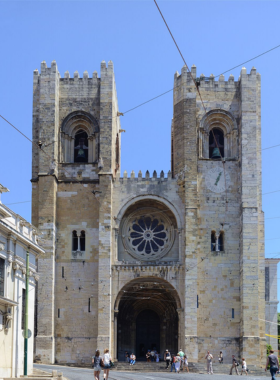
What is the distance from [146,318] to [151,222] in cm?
720

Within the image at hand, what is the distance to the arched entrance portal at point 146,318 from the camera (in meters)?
43.7

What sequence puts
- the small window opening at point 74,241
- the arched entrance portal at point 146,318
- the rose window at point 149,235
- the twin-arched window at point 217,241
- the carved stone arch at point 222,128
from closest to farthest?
the twin-arched window at point 217,241 < the small window opening at point 74,241 < the arched entrance portal at point 146,318 < the rose window at point 149,235 < the carved stone arch at point 222,128

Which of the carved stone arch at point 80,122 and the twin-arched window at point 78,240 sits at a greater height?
the carved stone arch at point 80,122

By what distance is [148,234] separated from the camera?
4434 centimetres

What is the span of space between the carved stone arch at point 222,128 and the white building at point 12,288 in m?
16.7

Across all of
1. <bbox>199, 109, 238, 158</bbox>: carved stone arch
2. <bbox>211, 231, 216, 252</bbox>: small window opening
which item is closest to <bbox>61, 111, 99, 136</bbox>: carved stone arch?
<bbox>199, 109, 238, 158</bbox>: carved stone arch

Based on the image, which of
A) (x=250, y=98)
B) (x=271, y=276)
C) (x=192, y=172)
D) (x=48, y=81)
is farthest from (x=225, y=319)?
(x=271, y=276)

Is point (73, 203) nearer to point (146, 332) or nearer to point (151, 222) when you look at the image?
point (151, 222)

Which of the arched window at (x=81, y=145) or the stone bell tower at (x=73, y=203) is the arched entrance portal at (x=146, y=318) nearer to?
the stone bell tower at (x=73, y=203)

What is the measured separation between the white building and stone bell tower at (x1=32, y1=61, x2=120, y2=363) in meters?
11.1

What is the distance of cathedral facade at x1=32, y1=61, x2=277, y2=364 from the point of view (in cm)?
4141

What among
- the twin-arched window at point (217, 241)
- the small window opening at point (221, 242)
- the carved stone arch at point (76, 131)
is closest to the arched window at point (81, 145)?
the carved stone arch at point (76, 131)

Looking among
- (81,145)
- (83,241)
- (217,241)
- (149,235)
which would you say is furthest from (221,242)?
(81,145)

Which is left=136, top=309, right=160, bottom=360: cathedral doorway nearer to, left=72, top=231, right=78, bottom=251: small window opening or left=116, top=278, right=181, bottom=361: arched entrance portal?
left=116, top=278, right=181, bottom=361: arched entrance portal
